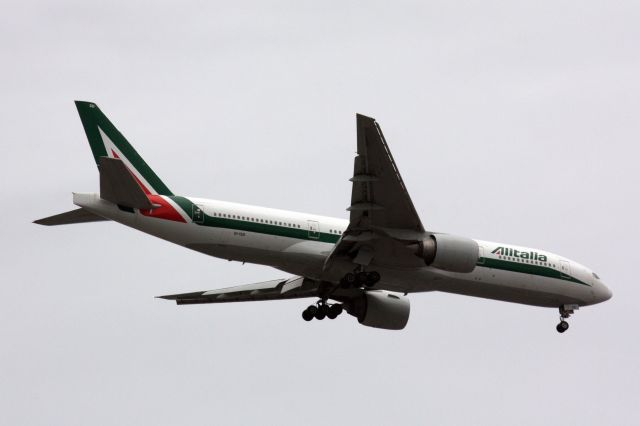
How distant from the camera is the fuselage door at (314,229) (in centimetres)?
3816

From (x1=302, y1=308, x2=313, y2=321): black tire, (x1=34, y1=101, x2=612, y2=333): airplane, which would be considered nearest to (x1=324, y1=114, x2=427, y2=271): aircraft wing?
(x1=34, y1=101, x2=612, y2=333): airplane

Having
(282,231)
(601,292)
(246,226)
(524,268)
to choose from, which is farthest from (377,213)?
(601,292)

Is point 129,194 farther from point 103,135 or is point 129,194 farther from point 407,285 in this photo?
point 407,285

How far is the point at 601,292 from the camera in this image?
1665 inches

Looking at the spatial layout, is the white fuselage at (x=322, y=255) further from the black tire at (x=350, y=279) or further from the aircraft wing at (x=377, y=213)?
the aircraft wing at (x=377, y=213)

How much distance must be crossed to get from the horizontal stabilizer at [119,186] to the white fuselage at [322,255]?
0.94ft

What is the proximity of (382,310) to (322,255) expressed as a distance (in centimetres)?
549

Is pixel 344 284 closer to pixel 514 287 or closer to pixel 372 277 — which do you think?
pixel 372 277

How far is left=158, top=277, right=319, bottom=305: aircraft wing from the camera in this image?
140 ft

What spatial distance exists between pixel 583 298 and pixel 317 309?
8931 mm

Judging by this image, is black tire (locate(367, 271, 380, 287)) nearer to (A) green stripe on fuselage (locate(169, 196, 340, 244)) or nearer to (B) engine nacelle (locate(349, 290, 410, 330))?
(A) green stripe on fuselage (locate(169, 196, 340, 244))

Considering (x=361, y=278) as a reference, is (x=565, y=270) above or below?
above

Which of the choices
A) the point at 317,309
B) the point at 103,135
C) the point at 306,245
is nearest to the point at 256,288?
the point at 317,309

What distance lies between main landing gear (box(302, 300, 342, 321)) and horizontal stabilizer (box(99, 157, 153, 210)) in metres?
7.90
